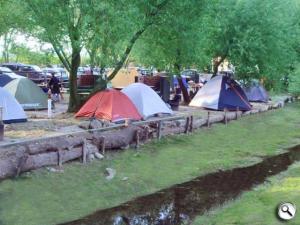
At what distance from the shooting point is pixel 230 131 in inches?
998

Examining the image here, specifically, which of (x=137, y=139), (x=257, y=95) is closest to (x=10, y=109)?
(x=137, y=139)

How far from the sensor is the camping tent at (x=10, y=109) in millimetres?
19344

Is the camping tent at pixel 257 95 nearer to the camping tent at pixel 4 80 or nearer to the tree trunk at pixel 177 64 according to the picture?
the tree trunk at pixel 177 64

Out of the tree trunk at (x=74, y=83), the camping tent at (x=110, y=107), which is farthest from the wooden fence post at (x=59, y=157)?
the tree trunk at (x=74, y=83)

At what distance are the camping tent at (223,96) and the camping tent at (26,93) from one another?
9654 mm

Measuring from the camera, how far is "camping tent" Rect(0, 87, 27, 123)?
19344 millimetres

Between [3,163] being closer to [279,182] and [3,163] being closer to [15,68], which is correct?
[279,182]

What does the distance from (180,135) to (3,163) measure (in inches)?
390

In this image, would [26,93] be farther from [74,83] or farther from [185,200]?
[185,200]

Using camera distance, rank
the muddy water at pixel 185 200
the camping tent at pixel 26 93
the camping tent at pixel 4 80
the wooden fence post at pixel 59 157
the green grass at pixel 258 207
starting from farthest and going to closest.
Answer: the camping tent at pixel 4 80 < the camping tent at pixel 26 93 < the wooden fence post at pixel 59 157 < the muddy water at pixel 185 200 < the green grass at pixel 258 207

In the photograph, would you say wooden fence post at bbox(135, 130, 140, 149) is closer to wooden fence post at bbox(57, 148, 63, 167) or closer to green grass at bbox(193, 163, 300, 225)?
wooden fence post at bbox(57, 148, 63, 167)

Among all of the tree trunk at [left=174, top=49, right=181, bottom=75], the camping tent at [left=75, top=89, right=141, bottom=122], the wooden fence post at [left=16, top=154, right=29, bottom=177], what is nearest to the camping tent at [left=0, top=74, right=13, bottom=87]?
the camping tent at [left=75, top=89, right=141, bottom=122]

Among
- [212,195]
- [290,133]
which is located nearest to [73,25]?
[212,195]

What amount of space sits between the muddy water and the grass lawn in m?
0.41
